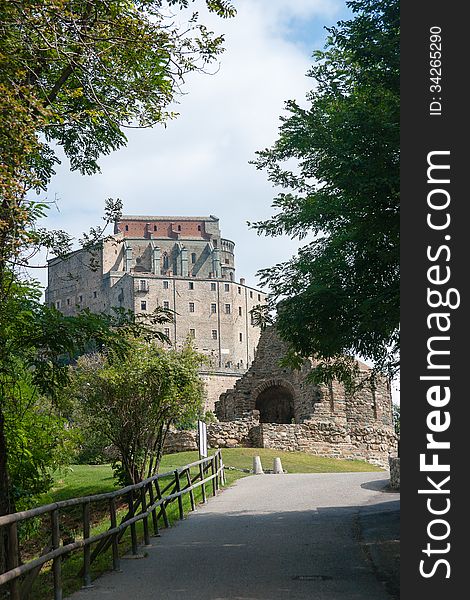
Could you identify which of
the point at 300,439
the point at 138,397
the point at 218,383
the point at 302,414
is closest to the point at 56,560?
the point at 138,397

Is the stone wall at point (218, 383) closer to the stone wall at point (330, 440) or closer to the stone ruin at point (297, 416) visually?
the stone ruin at point (297, 416)

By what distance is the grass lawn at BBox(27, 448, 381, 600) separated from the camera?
1219 centimetres

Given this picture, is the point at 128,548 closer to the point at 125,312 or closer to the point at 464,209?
the point at 125,312

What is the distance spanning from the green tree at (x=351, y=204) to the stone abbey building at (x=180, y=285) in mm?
97935

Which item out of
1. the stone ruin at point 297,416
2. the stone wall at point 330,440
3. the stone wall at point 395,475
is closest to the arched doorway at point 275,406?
the stone ruin at point 297,416

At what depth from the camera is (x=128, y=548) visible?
13492 millimetres

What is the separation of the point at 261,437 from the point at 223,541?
2816 cm

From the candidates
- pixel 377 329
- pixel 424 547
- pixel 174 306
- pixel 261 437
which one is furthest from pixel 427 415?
pixel 174 306

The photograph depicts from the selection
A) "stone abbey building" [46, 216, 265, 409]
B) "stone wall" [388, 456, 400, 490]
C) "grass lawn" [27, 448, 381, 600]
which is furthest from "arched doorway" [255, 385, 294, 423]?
"stone abbey building" [46, 216, 265, 409]

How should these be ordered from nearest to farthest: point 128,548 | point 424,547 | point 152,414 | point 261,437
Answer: point 424,547 < point 128,548 < point 152,414 < point 261,437

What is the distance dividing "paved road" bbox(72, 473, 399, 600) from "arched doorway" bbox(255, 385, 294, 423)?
1212 inches

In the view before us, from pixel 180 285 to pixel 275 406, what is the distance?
78.1 metres

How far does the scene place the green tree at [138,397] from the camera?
68.8ft

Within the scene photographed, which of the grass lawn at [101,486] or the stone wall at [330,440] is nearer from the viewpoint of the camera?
the grass lawn at [101,486]
